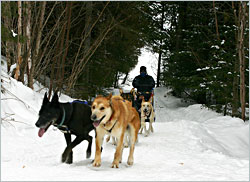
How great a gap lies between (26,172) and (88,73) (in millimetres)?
11767

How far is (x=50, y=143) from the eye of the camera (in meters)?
7.26

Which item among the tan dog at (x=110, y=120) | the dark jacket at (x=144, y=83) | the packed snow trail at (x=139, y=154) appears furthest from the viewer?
the dark jacket at (x=144, y=83)

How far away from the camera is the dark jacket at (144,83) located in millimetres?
10195

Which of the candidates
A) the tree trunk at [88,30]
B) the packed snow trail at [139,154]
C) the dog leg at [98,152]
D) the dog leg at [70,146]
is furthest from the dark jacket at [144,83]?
the dog leg at [98,152]

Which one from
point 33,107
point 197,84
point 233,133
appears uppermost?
point 197,84

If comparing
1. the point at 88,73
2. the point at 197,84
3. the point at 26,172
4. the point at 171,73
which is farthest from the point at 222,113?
the point at 26,172

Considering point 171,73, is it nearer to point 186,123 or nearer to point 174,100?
point 174,100

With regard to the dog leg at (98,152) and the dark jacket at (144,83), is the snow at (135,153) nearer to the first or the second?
the dog leg at (98,152)

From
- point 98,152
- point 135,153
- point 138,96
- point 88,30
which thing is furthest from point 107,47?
point 98,152

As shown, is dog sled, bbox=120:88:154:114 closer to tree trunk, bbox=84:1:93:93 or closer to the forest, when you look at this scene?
the forest

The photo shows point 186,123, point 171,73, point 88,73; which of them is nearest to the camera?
point 186,123

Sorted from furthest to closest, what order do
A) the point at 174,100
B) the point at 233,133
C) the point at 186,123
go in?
the point at 174,100
the point at 186,123
the point at 233,133

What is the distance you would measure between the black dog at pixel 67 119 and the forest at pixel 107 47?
3.36 metres

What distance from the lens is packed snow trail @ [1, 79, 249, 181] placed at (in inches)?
163
